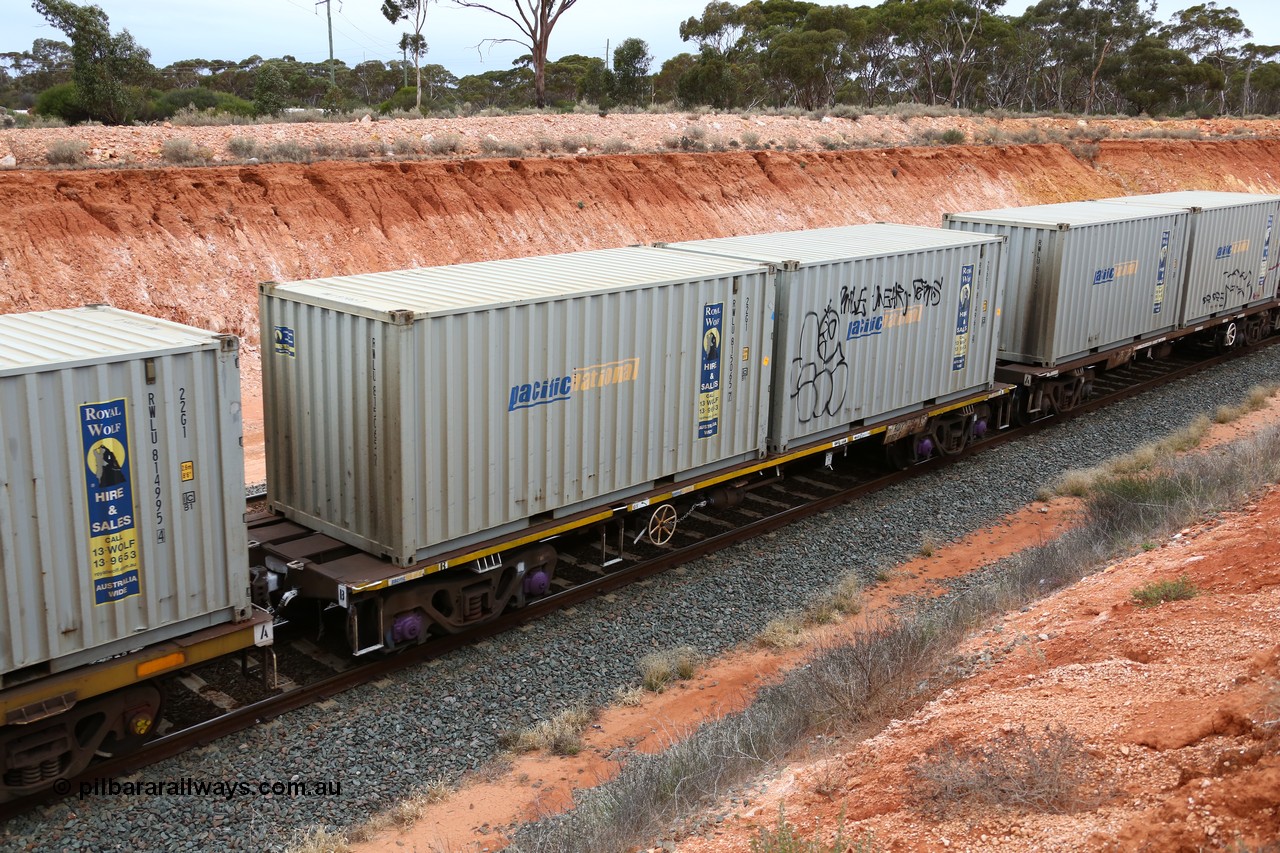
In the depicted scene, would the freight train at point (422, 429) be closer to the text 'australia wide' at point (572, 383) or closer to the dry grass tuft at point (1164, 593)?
the text 'australia wide' at point (572, 383)

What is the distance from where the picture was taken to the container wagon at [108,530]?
7430 mm

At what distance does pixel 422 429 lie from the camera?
381 inches

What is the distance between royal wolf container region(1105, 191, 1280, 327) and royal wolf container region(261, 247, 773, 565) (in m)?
14.5

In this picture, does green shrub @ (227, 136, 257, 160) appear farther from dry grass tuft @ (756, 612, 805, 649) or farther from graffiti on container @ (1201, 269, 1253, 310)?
graffiti on container @ (1201, 269, 1253, 310)

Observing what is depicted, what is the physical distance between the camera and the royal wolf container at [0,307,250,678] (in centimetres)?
739

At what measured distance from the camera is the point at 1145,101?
76.2m

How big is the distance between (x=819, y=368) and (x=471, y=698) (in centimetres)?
640

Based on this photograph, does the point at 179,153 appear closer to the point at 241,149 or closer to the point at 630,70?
the point at 241,149

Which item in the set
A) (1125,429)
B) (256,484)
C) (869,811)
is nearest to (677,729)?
(869,811)

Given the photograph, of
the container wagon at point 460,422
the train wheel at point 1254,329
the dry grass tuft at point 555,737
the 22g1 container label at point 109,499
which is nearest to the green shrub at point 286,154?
the container wagon at point 460,422

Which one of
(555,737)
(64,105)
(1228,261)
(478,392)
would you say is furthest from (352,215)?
(1228,261)

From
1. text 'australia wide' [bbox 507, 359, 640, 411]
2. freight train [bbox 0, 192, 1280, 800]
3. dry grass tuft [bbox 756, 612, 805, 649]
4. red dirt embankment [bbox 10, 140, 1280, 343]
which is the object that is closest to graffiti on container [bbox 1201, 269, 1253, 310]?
freight train [bbox 0, 192, 1280, 800]

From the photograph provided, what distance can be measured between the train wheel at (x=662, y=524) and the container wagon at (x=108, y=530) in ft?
16.3

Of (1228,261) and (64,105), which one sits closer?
(1228,261)
